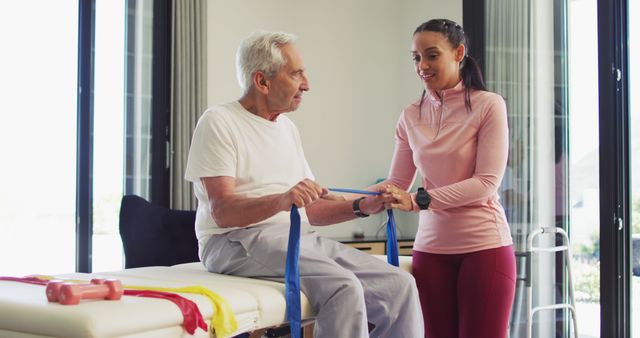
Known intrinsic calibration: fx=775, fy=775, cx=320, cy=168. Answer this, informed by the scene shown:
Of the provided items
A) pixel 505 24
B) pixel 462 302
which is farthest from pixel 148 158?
pixel 462 302

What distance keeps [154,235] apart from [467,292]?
5.34 feet

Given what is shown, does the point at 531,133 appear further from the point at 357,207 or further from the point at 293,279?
the point at 293,279

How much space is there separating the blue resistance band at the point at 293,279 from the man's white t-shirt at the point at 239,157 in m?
0.21

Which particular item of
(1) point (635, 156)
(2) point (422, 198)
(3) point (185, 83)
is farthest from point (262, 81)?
(3) point (185, 83)

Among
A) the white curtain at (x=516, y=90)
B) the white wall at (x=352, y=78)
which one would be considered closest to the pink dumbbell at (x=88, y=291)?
the white curtain at (x=516, y=90)

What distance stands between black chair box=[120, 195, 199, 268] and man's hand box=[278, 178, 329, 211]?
4.97 feet

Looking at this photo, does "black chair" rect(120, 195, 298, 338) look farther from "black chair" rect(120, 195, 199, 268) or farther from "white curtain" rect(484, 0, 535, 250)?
"white curtain" rect(484, 0, 535, 250)

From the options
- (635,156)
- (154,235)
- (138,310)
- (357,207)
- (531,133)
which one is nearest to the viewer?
(138,310)

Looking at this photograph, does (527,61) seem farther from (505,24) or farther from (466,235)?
(466,235)

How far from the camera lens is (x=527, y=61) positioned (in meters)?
4.28

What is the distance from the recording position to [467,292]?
227 cm

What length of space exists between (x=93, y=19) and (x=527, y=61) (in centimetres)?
247

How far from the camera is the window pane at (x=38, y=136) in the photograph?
417 cm

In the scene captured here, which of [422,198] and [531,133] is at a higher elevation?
[531,133]
